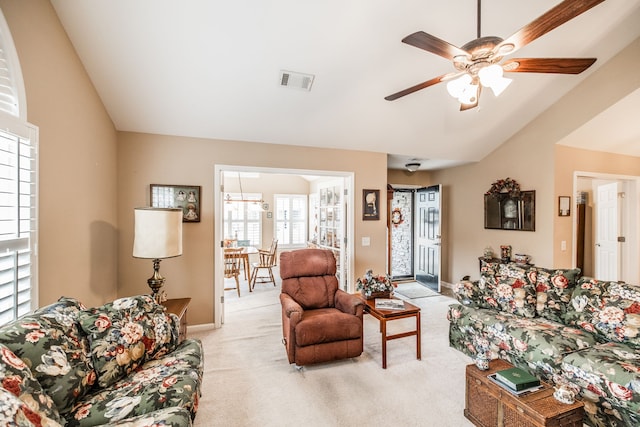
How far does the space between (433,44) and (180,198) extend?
10.1ft

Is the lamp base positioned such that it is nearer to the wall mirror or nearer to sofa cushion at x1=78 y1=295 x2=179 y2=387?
sofa cushion at x1=78 y1=295 x2=179 y2=387

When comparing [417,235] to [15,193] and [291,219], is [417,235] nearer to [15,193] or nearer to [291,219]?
[291,219]

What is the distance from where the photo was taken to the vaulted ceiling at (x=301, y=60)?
2154mm

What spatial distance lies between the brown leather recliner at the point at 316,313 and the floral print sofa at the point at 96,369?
933mm

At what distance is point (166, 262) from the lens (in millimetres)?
3324

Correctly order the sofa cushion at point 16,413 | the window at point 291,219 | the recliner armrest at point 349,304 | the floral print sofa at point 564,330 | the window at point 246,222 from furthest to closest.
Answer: the window at point 291,219 → the window at point 246,222 → the recliner armrest at point 349,304 → the floral print sofa at point 564,330 → the sofa cushion at point 16,413

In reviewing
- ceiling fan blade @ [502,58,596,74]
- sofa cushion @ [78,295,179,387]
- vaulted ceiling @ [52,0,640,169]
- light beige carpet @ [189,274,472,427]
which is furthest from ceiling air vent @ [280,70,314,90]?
light beige carpet @ [189,274,472,427]

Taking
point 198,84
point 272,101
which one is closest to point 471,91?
point 272,101

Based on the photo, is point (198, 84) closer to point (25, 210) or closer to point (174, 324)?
point (25, 210)

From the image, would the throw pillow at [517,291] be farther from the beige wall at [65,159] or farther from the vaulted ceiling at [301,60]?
the beige wall at [65,159]

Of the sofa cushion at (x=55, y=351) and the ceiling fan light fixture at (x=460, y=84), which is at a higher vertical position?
the ceiling fan light fixture at (x=460, y=84)

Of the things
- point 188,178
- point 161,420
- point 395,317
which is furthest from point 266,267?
point 161,420

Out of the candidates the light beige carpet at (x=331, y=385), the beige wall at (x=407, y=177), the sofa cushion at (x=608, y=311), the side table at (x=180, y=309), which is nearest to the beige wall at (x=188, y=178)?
the side table at (x=180, y=309)

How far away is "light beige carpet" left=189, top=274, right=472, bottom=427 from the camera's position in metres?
1.94
